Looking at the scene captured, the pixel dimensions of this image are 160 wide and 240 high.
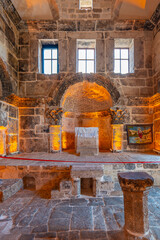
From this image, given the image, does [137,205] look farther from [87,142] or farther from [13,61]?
[13,61]

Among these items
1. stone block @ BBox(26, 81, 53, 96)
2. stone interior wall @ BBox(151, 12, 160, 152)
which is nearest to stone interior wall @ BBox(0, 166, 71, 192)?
stone block @ BBox(26, 81, 53, 96)

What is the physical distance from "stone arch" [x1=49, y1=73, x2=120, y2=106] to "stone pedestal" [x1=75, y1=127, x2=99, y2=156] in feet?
5.61

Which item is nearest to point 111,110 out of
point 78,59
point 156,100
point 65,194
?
point 156,100

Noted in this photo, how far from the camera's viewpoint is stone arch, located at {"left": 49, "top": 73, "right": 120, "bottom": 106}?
237 inches

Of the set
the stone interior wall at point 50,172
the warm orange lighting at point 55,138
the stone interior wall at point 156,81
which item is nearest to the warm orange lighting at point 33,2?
the stone interior wall at point 156,81

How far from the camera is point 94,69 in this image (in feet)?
21.5

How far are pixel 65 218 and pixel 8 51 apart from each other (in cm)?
597

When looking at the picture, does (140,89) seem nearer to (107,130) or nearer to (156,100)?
(156,100)

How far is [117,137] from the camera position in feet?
19.9

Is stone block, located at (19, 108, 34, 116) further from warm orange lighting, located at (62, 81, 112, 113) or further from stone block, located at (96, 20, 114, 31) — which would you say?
stone block, located at (96, 20, 114, 31)

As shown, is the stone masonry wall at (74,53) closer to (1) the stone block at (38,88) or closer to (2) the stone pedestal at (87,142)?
(1) the stone block at (38,88)

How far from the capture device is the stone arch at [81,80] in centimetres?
601

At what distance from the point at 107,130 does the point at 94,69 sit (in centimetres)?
307

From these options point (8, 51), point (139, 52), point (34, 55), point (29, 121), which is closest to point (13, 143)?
point (29, 121)
